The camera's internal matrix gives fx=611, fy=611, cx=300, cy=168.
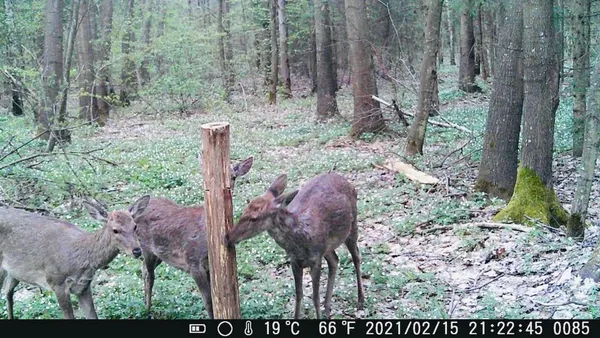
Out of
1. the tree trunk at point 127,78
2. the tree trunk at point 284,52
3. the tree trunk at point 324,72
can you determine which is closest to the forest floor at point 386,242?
the tree trunk at point 324,72

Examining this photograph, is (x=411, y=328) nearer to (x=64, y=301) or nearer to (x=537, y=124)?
(x=64, y=301)

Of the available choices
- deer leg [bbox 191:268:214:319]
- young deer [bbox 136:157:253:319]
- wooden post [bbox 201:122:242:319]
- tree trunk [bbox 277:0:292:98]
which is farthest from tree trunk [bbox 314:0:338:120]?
wooden post [bbox 201:122:242:319]

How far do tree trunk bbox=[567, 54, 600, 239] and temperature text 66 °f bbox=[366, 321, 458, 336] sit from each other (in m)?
2.75

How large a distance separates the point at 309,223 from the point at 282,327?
46.0 inches

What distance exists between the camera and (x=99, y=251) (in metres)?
5.94

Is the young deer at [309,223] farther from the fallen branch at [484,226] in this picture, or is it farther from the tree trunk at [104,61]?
the tree trunk at [104,61]

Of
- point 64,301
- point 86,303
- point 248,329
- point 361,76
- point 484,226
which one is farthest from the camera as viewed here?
point 361,76

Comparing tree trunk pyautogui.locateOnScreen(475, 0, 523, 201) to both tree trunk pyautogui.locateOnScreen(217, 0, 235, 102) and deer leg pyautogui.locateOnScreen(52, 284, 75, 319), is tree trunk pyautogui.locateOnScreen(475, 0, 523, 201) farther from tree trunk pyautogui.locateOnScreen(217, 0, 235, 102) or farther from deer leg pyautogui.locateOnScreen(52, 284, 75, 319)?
tree trunk pyautogui.locateOnScreen(217, 0, 235, 102)

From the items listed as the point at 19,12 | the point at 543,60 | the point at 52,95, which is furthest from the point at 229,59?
the point at 543,60

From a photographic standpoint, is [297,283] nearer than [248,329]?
No

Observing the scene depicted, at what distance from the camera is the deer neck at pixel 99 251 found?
5895 mm

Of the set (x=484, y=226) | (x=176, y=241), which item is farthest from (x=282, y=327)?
(x=484, y=226)

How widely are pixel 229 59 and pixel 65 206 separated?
70.6 feet

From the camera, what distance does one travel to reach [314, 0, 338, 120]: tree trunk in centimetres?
1933
